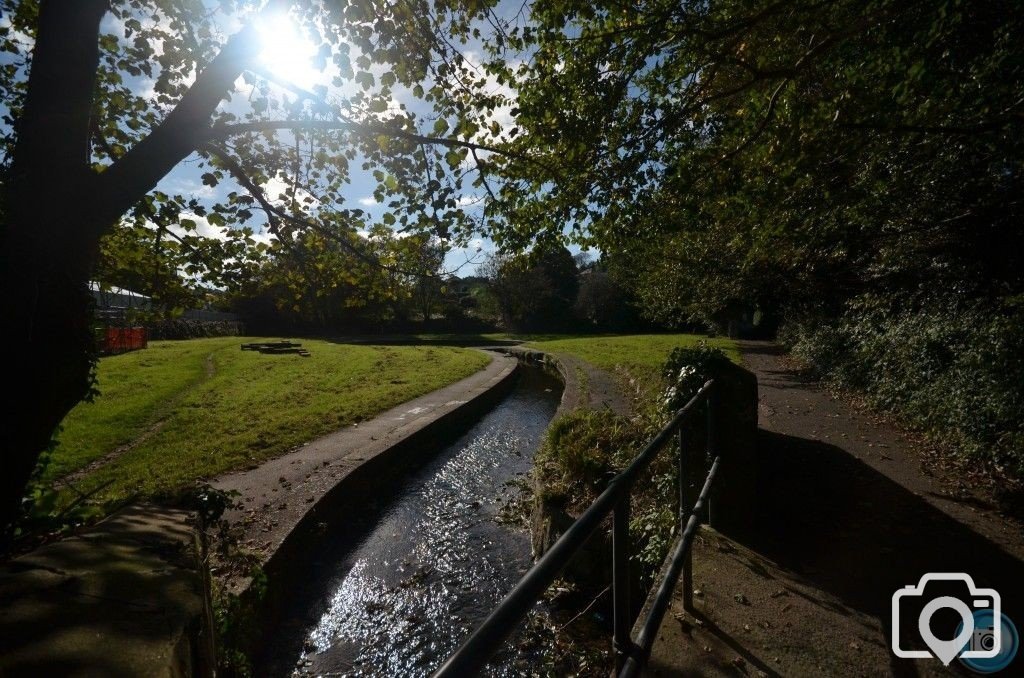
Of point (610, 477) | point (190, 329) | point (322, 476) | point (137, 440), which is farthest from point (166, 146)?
point (190, 329)

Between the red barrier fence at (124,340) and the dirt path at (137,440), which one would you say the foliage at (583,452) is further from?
the red barrier fence at (124,340)

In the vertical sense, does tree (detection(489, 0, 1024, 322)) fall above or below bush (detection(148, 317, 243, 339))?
above

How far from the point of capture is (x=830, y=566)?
141 inches

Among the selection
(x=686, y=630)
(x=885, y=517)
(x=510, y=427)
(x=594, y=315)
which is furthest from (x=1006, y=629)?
(x=594, y=315)

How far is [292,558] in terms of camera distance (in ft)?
17.1

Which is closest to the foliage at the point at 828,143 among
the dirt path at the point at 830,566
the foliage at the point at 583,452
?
the dirt path at the point at 830,566

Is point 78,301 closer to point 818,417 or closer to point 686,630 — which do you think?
point 686,630

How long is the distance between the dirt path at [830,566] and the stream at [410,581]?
1.89m

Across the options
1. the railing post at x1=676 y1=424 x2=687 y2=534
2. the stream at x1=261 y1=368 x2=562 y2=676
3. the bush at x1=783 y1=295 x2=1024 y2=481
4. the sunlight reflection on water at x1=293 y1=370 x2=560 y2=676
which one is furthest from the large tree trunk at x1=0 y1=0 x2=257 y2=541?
the bush at x1=783 y1=295 x2=1024 y2=481

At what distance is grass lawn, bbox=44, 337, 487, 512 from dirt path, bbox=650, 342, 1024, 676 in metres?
4.79

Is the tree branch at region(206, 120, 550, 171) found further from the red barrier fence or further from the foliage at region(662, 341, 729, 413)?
the red barrier fence

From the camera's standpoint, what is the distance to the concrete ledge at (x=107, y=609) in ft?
5.96

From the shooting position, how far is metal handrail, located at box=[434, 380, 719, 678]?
2.52 feet

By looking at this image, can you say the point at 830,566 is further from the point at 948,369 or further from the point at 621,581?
the point at 948,369
